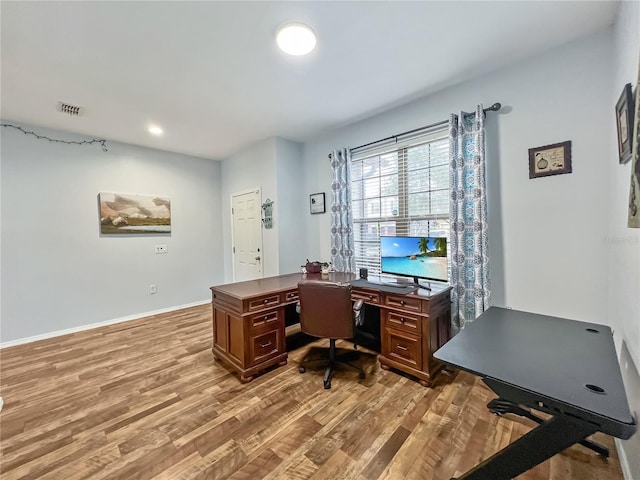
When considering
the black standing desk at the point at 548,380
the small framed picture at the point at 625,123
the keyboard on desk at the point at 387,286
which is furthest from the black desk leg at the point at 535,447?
the small framed picture at the point at 625,123

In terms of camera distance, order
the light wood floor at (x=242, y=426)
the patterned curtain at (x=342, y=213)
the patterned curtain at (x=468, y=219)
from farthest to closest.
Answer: the patterned curtain at (x=342, y=213)
the patterned curtain at (x=468, y=219)
the light wood floor at (x=242, y=426)

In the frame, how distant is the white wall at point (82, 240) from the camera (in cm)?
325

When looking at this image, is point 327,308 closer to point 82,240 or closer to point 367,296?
point 367,296

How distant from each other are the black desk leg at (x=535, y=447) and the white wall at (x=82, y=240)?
15.4 feet

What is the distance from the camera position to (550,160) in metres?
2.09

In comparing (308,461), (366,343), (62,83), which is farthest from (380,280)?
(62,83)

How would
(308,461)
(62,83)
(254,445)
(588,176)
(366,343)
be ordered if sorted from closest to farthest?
(308,461) → (254,445) → (588,176) → (62,83) → (366,343)

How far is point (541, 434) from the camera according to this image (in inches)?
41.4

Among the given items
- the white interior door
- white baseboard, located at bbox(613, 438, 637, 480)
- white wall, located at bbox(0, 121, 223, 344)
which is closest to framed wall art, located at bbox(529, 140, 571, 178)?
white baseboard, located at bbox(613, 438, 637, 480)

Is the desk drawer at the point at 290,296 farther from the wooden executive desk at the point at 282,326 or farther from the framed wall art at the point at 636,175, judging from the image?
the framed wall art at the point at 636,175

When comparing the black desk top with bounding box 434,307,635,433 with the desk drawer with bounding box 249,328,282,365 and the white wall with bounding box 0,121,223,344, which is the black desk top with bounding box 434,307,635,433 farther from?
the white wall with bounding box 0,121,223,344

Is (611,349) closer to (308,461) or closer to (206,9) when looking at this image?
(308,461)

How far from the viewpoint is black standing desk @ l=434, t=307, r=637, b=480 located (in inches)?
34.3

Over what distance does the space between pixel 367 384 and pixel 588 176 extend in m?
2.38
